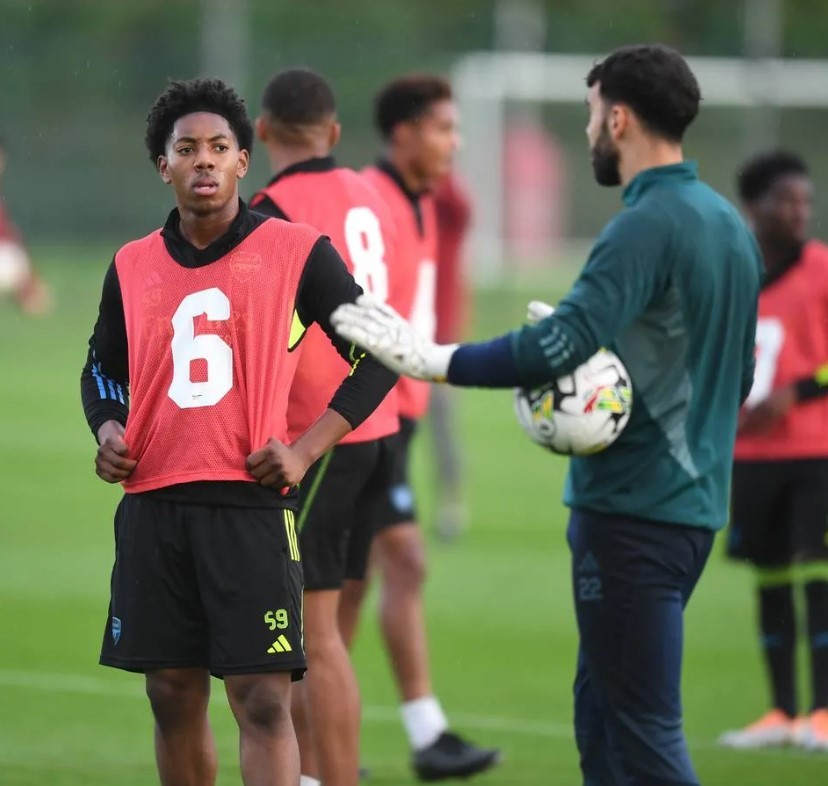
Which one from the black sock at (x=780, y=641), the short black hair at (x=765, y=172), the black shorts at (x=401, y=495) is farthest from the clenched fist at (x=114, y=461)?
the short black hair at (x=765, y=172)

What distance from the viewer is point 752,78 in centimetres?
2781

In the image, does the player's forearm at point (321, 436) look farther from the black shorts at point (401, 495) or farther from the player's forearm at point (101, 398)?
the black shorts at point (401, 495)

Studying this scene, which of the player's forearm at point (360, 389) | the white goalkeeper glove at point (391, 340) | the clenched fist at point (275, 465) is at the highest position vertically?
the white goalkeeper glove at point (391, 340)

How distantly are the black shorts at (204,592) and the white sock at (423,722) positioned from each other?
90.1 inches

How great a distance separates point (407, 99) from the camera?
7.58 m

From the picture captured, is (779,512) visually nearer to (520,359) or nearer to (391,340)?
(520,359)

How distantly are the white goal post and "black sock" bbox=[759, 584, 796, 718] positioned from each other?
20.8 m

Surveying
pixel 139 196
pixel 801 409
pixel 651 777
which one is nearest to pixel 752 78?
pixel 139 196

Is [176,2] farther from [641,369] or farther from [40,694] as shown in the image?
[641,369]

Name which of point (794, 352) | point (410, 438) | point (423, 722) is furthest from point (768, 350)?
point (423, 722)

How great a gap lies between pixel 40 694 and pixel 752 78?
21.8 metres

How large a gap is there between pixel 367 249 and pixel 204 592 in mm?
1779

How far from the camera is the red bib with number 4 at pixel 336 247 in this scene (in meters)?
5.80

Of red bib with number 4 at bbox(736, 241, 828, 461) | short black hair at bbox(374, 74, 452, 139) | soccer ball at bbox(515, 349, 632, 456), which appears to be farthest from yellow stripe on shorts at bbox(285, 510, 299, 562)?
red bib with number 4 at bbox(736, 241, 828, 461)
